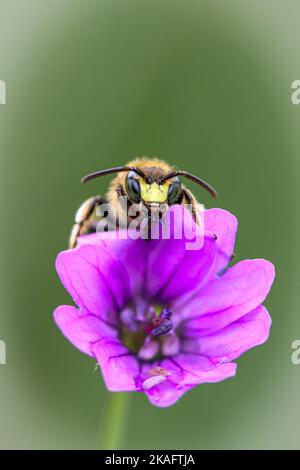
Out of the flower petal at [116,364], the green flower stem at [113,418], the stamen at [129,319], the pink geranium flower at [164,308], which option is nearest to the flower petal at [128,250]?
the pink geranium flower at [164,308]

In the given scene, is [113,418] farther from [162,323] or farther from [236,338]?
[236,338]

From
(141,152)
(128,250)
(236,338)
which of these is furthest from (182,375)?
(141,152)

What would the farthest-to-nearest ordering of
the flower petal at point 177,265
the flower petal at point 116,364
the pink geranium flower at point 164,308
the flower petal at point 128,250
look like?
1. the flower petal at point 177,265
2. the flower petal at point 128,250
3. the pink geranium flower at point 164,308
4. the flower petal at point 116,364

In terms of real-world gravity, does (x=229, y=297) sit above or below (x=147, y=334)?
above

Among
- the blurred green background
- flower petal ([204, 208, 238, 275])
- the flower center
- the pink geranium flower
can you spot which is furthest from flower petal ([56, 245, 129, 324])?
the blurred green background

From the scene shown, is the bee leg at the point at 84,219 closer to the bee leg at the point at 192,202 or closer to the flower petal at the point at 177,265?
the flower petal at the point at 177,265

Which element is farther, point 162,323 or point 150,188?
point 162,323
